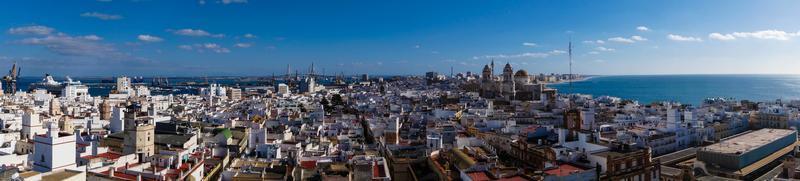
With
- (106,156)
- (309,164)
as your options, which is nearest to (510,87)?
(309,164)

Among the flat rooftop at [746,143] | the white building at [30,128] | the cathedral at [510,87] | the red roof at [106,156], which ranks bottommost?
the red roof at [106,156]

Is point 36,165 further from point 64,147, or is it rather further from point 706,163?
point 706,163

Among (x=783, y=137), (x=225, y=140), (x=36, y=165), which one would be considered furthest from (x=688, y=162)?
(x=36, y=165)

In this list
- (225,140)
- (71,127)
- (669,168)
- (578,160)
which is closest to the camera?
(578,160)

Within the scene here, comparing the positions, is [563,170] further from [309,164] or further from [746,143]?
[746,143]

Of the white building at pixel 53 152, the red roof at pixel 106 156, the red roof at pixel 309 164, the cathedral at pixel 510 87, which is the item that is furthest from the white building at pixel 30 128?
the cathedral at pixel 510 87

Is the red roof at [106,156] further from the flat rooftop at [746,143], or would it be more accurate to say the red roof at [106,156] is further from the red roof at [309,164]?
the flat rooftop at [746,143]

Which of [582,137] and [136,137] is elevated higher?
[582,137]
